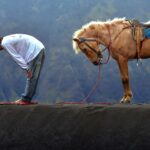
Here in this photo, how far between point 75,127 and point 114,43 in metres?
3.78

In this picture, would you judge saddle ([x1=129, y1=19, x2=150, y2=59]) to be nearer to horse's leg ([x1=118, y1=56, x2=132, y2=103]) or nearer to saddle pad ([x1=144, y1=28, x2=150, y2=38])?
saddle pad ([x1=144, y1=28, x2=150, y2=38])

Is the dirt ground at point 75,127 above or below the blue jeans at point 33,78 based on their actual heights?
below

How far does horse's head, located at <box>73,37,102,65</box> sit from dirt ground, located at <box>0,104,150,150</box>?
2.97m

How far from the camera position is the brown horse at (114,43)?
1190cm

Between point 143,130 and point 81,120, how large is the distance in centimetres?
123

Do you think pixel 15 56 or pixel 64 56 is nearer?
pixel 15 56

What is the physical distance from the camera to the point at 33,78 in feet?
34.4

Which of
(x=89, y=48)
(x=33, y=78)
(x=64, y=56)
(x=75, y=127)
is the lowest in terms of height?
(x=64, y=56)

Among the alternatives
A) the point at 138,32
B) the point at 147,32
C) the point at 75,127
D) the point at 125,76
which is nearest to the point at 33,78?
the point at 75,127

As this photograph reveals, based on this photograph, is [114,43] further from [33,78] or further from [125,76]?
[33,78]

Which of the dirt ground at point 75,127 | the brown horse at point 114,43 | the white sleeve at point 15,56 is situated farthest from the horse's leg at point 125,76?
the dirt ground at point 75,127

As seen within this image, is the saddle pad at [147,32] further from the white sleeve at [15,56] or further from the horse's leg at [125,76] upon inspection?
the white sleeve at [15,56]

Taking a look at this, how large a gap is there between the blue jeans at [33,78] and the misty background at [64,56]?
4708 inches

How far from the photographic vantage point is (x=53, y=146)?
8891mm
